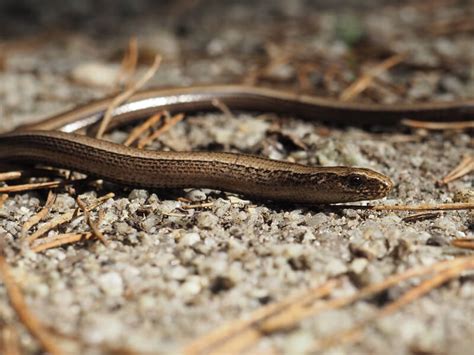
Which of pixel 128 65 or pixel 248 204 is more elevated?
pixel 128 65

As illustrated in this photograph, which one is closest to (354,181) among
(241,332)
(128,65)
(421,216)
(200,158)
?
(421,216)

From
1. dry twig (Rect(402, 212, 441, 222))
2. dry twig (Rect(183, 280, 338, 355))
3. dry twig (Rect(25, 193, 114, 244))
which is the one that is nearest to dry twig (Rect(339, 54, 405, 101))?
dry twig (Rect(402, 212, 441, 222))

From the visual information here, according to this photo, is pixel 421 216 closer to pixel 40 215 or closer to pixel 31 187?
pixel 40 215

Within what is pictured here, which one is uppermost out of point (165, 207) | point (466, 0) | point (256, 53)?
point (466, 0)

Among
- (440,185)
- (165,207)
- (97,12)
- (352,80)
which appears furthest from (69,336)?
(97,12)

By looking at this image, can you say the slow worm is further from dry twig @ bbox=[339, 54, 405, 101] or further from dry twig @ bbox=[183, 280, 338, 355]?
dry twig @ bbox=[183, 280, 338, 355]

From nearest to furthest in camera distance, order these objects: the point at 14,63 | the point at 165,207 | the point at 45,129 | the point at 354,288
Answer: the point at 354,288
the point at 165,207
the point at 45,129
the point at 14,63

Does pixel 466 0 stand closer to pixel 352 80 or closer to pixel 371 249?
pixel 352 80
